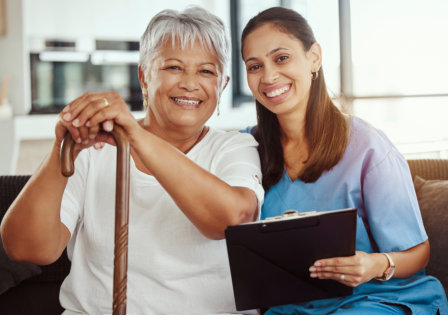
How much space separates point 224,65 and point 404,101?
104 inches

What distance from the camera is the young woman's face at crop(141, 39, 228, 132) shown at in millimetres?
1284

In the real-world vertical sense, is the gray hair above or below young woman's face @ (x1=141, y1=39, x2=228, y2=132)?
above

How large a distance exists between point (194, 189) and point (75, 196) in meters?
0.40

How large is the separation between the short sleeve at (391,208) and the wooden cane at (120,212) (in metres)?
0.76

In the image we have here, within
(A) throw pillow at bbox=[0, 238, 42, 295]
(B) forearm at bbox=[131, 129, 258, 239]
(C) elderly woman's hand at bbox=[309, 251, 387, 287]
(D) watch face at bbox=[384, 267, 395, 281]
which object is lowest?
(A) throw pillow at bbox=[0, 238, 42, 295]

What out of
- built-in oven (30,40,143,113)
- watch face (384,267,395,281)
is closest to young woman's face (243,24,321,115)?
watch face (384,267,395,281)

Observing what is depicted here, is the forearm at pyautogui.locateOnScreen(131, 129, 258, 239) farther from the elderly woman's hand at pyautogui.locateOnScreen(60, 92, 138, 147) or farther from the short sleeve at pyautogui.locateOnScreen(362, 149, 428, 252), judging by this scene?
the short sleeve at pyautogui.locateOnScreen(362, 149, 428, 252)

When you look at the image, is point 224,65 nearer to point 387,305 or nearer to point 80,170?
point 80,170

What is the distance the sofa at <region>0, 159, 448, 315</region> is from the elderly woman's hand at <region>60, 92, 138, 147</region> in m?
0.95

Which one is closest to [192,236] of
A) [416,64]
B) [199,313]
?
[199,313]

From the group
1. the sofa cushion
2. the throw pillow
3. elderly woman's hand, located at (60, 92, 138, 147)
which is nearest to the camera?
elderly woman's hand, located at (60, 92, 138, 147)

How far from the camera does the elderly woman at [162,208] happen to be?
1.09m

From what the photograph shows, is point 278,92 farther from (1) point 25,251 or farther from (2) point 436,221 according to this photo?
(1) point 25,251

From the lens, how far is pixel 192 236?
1.24m
